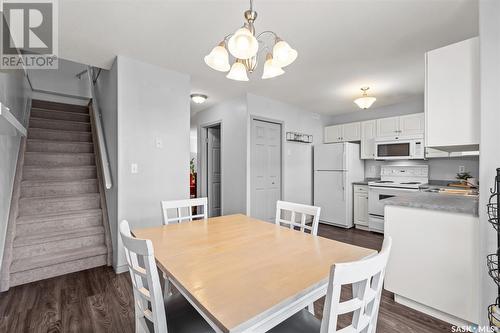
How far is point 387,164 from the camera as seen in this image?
4.58 meters

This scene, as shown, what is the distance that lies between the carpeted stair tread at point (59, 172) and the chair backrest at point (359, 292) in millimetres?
3794

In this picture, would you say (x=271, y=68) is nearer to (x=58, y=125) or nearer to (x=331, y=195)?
(x=331, y=195)

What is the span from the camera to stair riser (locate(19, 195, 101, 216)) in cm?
272

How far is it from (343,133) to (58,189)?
16.7ft

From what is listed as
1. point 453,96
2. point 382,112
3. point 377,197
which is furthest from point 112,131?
point 382,112

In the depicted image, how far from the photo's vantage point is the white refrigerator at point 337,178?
439cm

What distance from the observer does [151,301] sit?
3.05ft

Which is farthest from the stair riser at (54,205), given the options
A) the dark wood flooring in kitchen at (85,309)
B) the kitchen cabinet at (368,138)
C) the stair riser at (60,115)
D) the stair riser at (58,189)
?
the kitchen cabinet at (368,138)

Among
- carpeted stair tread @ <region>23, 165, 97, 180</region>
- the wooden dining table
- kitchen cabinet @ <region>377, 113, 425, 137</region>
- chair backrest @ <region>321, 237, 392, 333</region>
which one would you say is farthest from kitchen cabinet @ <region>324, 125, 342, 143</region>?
carpeted stair tread @ <region>23, 165, 97, 180</region>

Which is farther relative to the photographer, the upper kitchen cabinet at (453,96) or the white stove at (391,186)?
the white stove at (391,186)

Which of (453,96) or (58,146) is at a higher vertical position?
(453,96)

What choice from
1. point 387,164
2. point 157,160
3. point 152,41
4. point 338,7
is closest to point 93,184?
point 157,160

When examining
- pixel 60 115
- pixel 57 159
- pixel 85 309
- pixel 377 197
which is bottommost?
pixel 85 309

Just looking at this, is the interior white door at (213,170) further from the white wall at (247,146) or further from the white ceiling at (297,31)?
the white ceiling at (297,31)
